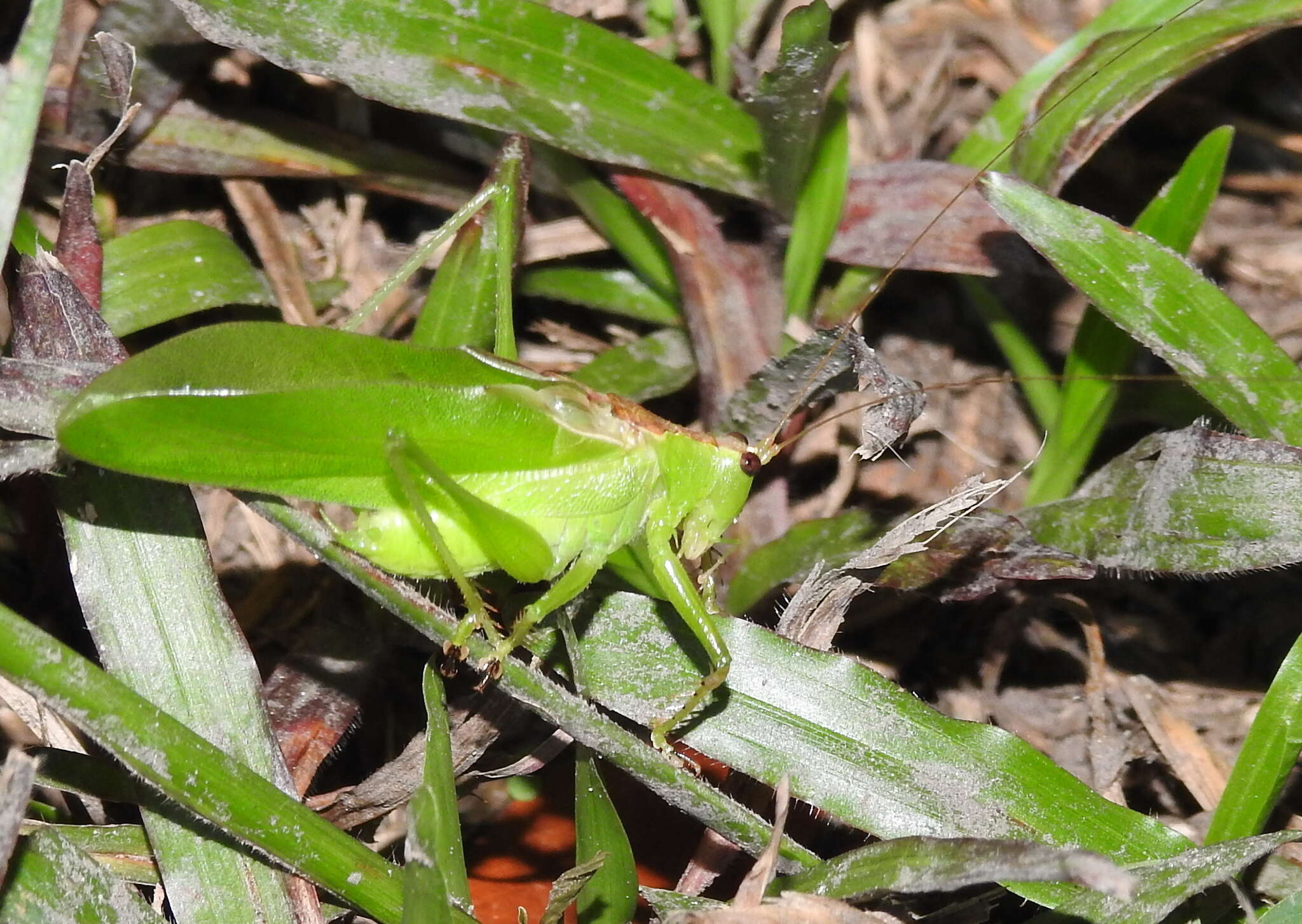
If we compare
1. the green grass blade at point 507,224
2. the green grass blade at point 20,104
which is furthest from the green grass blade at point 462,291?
the green grass blade at point 20,104

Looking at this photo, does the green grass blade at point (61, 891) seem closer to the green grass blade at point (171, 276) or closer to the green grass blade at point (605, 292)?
the green grass blade at point (171, 276)

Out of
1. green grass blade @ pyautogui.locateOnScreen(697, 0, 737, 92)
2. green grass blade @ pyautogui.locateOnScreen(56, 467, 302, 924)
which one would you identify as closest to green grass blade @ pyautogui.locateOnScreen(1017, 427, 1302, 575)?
A: green grass blade @ pyautogui.locateOnScreen(697, 0, 737, 92)

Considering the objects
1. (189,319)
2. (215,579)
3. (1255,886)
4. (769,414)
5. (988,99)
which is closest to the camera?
(215,579)

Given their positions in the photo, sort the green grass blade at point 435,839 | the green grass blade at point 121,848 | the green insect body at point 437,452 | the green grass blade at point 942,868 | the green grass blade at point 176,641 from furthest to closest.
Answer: the green grass blade at point 121,848 < the green grass blade at point 176,641 < the green insect body at point 437,452 < the green grass blade at point 435,839 < the green grass blade at point 942,868

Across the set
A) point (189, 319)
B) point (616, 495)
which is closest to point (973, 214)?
point (616, 495)

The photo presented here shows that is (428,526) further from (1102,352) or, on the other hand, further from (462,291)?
(1102,352)

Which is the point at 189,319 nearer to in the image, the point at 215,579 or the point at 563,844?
the point at 215,579
